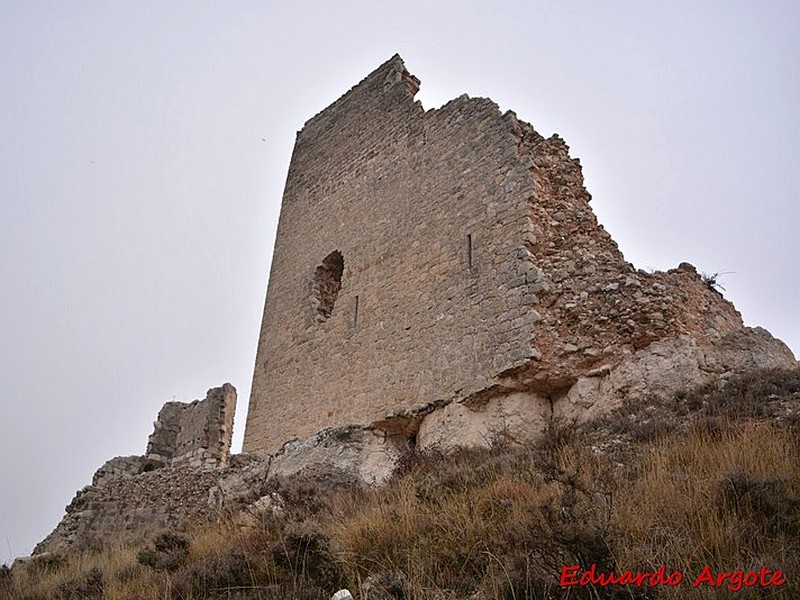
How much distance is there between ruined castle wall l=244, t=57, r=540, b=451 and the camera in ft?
25.3

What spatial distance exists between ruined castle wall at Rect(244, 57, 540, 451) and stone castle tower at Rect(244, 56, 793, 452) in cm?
3

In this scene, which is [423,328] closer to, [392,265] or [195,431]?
[392,265]

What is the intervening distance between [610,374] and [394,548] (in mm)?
3482

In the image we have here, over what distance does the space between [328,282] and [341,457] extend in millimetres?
3845

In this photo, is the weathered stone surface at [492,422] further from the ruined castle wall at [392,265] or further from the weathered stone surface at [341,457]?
the weathered stone surface at [341,457]

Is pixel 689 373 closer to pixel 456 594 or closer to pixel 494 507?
pixel 494 507

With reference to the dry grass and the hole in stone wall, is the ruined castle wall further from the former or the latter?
the dry grass

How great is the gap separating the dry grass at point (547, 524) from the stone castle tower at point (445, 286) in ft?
3.12

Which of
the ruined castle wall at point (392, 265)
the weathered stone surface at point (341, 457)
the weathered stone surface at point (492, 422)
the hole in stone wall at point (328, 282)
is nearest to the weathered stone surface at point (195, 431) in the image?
the ruined castle wall at point (392, 265)

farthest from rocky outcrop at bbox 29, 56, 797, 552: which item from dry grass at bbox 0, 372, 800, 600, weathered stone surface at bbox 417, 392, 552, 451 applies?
dry grass at bbox 0, 372, 800, 600

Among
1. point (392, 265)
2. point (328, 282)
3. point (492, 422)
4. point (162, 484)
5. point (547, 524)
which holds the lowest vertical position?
point (547, 524)

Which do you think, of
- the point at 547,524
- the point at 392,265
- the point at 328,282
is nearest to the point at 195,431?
the point at 328,282

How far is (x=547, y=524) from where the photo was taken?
3.47 meters

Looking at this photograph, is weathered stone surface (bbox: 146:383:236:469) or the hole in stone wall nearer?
weathered stone surface (bbox: 146:383:236:469)
